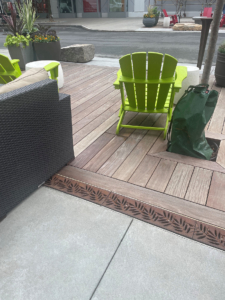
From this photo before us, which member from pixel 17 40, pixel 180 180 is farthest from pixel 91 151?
pixel 17 40

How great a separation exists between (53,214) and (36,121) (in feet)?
2.21

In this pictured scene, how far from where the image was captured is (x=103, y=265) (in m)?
1.27

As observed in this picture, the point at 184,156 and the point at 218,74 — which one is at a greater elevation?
the point at 218,74

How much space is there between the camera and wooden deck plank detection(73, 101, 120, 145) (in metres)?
2.51

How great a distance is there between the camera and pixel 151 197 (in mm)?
1696

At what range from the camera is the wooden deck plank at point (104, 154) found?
6.70ft

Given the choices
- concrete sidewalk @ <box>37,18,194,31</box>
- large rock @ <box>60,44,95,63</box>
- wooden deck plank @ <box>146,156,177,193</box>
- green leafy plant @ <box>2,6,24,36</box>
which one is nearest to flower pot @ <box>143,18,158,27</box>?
concrete sidewalk @ <box>37,18,194,31</box>

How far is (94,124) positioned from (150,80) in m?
0.90

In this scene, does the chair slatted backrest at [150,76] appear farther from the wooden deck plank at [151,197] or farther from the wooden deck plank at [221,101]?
the wooden deck plank at [221,101]

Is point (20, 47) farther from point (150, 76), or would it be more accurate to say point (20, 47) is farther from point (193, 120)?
point (193, 120)

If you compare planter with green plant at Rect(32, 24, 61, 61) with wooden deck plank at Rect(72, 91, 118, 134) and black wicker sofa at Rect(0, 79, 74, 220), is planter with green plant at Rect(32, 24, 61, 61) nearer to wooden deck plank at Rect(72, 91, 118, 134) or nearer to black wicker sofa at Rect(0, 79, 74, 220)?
wooden deck plank at Rect(72, 91, 118, 134)

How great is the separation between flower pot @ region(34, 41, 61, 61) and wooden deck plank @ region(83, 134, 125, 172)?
338 cm

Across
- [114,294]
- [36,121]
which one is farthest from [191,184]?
[36,121]

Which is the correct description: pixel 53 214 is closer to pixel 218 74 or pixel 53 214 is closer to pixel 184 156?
pixel 184 156
